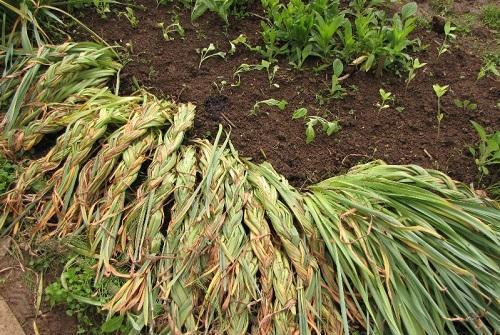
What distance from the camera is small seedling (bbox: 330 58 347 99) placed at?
3039mm

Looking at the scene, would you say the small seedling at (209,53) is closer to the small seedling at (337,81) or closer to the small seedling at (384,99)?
the small seedling at (337,81)

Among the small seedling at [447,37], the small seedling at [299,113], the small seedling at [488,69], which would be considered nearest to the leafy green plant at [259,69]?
the small seedling at [299,113]

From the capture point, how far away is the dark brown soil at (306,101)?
286cm

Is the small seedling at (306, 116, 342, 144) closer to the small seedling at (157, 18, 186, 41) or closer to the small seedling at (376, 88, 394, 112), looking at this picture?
the small seedling at (376, 88, 394, 112)

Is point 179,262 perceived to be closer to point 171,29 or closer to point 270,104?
point 270,104

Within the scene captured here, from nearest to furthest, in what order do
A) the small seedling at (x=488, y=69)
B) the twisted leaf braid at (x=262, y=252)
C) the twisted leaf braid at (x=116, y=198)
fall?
the twisted leaf braid at (x=262, y=252) → the twisted leaf braid at (x=116, y=198) → the small seedling at (x=488, y=69)

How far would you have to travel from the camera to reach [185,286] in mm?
2332

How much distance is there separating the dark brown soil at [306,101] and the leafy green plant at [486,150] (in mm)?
51

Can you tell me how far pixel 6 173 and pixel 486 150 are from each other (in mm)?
2313

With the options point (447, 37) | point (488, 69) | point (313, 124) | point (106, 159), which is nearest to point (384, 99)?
point (313, 124)

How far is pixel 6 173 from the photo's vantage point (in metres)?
2.77

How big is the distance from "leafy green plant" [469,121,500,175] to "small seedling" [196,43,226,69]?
1.39 meters

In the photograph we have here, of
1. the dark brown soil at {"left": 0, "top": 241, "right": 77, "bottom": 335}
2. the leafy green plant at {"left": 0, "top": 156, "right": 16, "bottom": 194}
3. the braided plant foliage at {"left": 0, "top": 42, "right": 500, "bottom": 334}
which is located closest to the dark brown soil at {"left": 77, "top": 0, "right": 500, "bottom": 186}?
the braided plant foliage at {"left": 0, "top": 42, "right": 500, "bottom": 334}

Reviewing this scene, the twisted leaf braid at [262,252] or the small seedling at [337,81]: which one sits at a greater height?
the small seedling at [337,81]
